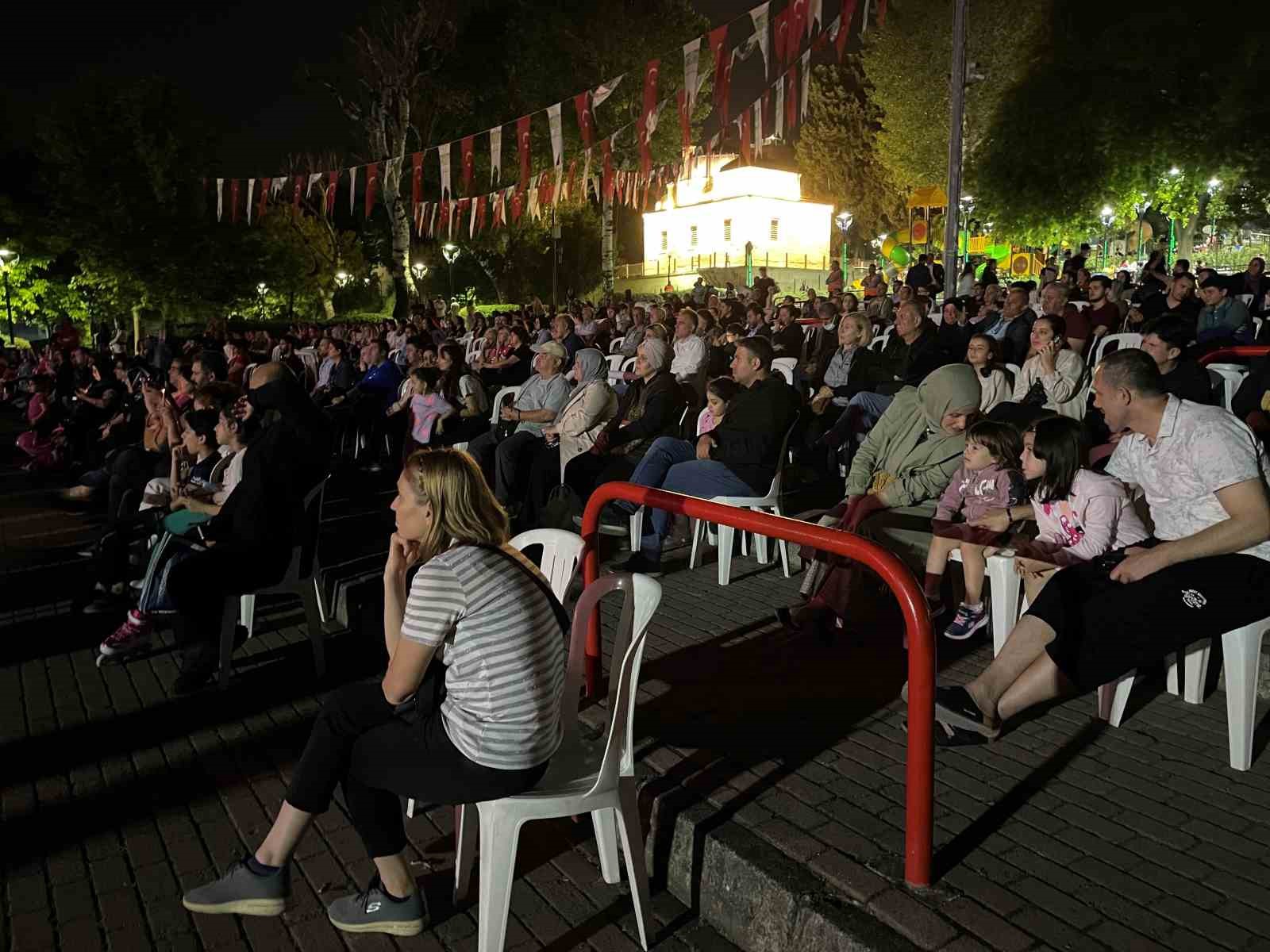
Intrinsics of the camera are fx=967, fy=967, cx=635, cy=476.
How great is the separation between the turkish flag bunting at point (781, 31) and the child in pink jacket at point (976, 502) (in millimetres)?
7891

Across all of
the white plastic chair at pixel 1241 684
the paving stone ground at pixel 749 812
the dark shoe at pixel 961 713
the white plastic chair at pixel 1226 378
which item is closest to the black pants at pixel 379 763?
the paving stone ground at pixel 749 812

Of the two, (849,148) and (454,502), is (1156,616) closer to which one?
(454,502)

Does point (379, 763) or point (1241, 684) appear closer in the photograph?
point (379, 763)

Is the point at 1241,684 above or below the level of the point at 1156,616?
below

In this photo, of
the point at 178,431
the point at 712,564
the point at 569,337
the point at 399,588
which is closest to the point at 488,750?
the point at 399,588

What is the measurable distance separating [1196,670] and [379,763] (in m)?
3.34

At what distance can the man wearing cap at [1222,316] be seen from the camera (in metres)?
10.1

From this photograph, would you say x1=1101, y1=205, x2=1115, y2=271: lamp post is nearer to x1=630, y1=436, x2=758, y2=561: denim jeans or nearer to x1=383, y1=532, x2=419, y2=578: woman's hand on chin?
x1=630, y1=436, x2=758, y2=561: denim jeans

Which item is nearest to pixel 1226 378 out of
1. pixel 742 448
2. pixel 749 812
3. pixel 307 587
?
pixel 742 448

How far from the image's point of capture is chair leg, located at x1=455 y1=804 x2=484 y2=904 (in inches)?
121

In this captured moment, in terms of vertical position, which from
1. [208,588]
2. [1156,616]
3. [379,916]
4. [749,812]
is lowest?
[379,916]

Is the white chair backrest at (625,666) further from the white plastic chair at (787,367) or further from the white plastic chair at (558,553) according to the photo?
the white plastic chair at (787,367)

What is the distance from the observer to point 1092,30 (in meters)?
30.7

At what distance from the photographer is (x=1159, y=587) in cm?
356
